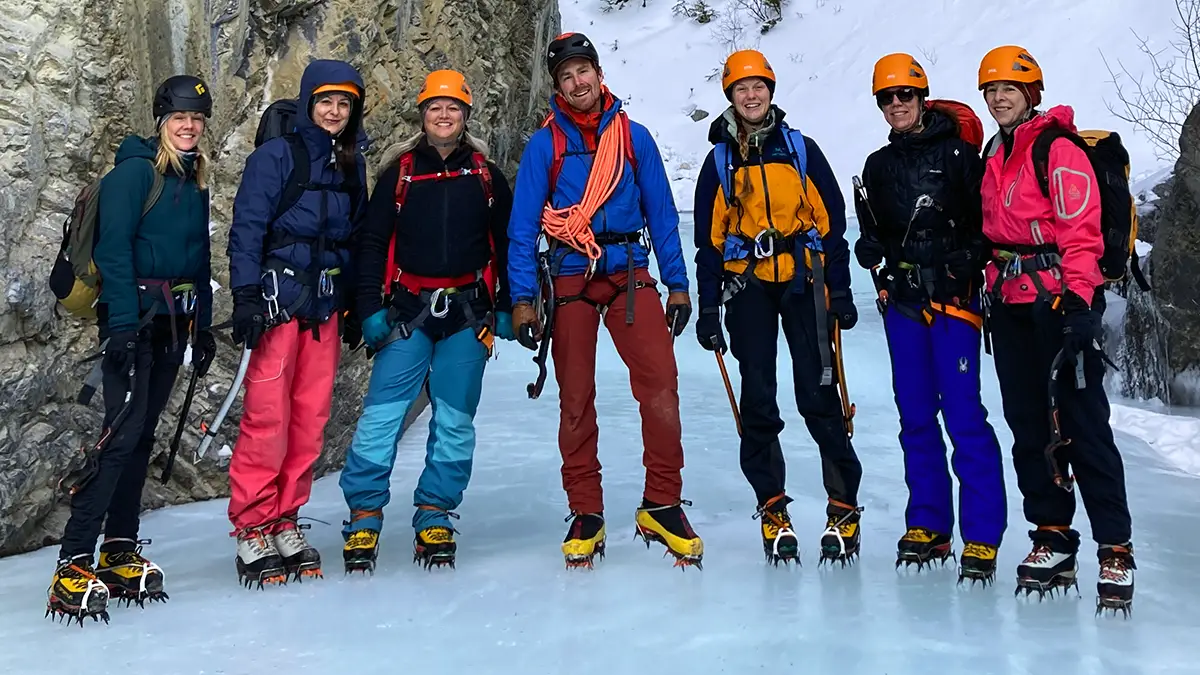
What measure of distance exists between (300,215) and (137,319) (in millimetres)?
801

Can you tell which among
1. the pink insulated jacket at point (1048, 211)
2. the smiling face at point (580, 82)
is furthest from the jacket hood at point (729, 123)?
the pink insulated jacket at point (1048, 211)

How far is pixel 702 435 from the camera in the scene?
25.4 feet

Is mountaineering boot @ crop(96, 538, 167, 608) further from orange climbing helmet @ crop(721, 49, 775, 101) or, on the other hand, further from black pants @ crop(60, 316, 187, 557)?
orange climbing helmet @ crop(721, 49, 775, 101)

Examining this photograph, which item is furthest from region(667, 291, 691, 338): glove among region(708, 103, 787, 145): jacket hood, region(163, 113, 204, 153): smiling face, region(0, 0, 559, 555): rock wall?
region(0, 0, 559, 555): rock wall

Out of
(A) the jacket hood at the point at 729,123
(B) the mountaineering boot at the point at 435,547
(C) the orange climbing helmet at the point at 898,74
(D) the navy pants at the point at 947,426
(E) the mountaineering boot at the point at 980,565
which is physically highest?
(C) the orange climbing helmet at the point at 898,74

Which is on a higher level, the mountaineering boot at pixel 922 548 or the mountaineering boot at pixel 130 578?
the mountaineering boot at pixel 130 578

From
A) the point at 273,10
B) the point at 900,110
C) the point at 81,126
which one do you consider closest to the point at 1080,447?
the point at 900,110

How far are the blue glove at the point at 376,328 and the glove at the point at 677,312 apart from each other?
127cm

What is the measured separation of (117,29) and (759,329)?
147 inches

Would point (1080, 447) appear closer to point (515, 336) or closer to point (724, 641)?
point (724, 641)

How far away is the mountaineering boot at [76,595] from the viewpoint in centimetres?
383

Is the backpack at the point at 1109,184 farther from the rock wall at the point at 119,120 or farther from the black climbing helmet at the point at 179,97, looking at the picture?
the rock wall at the point at 119,120

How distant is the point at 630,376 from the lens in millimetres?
4555

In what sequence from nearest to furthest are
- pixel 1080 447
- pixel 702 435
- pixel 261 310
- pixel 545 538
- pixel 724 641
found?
pixel 724 641, pixel 1080 447, pixel 261 310, pixel 545 538, pixel 702 435
